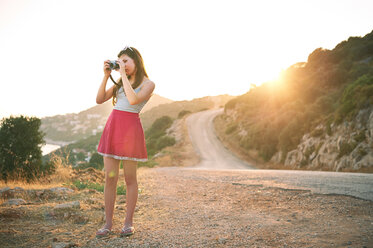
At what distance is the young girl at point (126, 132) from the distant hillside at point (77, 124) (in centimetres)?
10131

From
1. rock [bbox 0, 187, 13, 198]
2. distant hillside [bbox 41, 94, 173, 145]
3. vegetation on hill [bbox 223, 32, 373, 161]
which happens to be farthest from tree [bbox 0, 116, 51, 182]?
distant hillside [bbox 41, 94, 173, 145]

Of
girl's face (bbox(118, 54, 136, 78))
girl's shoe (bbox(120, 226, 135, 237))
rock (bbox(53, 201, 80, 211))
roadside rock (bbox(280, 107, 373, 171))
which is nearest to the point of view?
girl's shoe (bbox(120, 226, 135, 237))

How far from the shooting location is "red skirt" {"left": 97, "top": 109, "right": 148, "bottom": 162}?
2.81 m

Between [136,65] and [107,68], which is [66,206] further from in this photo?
[136,65]

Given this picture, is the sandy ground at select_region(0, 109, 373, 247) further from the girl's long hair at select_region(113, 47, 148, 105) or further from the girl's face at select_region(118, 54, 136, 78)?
the girl's face at select_region(118, 54, 136, 78)

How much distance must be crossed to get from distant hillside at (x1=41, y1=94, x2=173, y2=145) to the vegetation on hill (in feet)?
253

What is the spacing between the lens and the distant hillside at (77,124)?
111m

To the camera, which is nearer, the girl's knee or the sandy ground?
the sandy ground

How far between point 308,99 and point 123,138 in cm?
2267

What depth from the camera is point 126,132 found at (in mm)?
2842

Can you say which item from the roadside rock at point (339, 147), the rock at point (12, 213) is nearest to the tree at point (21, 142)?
the rock at point (12, 213)

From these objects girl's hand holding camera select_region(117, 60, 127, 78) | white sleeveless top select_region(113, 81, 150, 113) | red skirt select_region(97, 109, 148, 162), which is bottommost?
red skirt select_region(97, 109, 148, 162)

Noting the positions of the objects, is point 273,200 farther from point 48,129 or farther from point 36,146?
point 48,129

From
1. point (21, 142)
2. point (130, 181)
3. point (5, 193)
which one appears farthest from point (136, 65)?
point (21, 142)
